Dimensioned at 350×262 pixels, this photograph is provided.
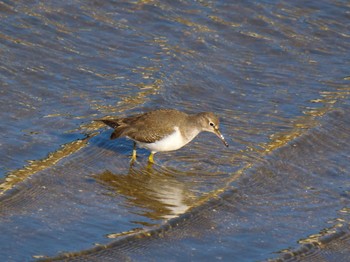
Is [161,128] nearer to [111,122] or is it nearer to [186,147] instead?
[111,122]

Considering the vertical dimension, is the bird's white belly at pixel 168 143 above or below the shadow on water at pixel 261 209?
above

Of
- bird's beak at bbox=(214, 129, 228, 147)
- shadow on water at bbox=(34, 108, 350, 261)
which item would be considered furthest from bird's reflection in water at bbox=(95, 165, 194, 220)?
bird's beak at bbox=(214, 129, 228, 147)

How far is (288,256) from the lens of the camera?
8.81m

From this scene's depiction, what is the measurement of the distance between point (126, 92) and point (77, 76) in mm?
813

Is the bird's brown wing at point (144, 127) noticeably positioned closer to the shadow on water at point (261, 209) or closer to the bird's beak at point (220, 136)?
the shadow on water at point (261, 209)

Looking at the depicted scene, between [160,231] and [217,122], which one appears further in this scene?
[217,122]

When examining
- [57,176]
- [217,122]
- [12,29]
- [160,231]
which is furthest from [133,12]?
[160,231]

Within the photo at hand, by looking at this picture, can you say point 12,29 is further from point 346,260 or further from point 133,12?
point 346,260

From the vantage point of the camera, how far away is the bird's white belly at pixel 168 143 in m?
10.8

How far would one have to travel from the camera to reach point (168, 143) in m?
10.8

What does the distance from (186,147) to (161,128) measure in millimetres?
774

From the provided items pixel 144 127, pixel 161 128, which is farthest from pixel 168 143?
pixel 144 127

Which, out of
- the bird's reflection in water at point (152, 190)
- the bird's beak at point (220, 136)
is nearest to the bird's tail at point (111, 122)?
the bird's reflection in water at point (152, 190)

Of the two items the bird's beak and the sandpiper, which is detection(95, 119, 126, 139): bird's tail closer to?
the sandpiper
